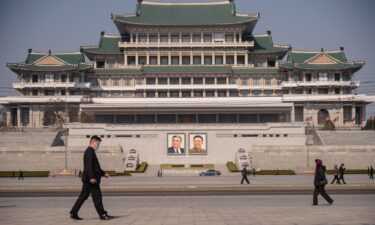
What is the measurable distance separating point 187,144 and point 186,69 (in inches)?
738

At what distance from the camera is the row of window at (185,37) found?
10256 cm

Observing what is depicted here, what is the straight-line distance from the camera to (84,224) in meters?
16.5

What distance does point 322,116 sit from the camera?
3701 inches

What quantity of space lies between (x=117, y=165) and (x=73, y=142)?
11.8 meters

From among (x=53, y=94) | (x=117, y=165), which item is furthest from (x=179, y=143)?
(x=53, y=94)

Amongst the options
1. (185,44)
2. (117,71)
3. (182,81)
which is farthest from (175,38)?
(117,71)

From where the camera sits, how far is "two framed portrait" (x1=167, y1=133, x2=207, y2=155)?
267 ft

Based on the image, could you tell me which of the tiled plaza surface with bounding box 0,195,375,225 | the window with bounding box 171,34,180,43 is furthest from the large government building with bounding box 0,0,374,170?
the tiled plaza surface with bounding box 0,195,375,225

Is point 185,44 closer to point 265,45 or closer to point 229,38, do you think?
point 229,38

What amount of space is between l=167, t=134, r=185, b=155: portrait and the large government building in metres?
0.13

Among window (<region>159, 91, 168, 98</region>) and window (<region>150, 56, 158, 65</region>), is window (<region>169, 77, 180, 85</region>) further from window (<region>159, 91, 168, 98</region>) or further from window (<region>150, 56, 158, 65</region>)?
window (<region>150, 56, 158, 65</region>)

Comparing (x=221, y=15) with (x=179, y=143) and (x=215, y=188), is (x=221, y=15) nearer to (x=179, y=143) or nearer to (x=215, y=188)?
(x=179, y=143)

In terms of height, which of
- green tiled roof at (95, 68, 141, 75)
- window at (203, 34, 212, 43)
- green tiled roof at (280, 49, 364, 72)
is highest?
window at (203, 34, 212, 43)

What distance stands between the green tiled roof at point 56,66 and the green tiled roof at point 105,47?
149cm
